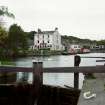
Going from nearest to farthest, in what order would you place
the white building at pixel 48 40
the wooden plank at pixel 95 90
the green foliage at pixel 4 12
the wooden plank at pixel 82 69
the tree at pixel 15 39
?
1. the wooden plank at pixel 95 90
2. the wooden plank at pixel 82 69
3. the green foliage at pixel 4 12
4. the tree at pixel 15 39
5. the white building at pixel 48 40

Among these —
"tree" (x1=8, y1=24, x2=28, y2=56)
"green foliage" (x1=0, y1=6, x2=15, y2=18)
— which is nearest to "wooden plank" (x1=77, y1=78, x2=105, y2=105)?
"green foliage" (x1=0, y1=6, x2=15, y2=18)

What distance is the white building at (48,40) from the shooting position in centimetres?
14962

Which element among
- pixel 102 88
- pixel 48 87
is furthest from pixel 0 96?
pixel 102 88

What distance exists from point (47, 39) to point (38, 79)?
142980 mm

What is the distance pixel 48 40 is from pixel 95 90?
143 m

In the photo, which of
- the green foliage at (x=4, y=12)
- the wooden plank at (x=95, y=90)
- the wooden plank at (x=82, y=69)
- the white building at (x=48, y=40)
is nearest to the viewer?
the wooden plank at (x=95, y=90)

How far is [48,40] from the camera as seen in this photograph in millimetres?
150875

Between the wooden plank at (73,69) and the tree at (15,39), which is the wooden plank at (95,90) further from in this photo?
the tree at (15,39)

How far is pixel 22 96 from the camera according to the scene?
11.0m

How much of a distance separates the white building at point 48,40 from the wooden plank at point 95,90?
5452 inches

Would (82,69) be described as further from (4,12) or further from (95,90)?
(4,12)

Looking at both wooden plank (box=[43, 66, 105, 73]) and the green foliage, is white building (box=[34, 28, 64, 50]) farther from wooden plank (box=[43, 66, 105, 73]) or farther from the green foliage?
wooden plank (box=[43, 66, 105, 73])

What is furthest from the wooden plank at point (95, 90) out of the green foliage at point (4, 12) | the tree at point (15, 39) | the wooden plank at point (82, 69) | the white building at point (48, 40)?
the white building at point (48, 40)

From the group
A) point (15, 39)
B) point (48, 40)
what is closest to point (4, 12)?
point (15, 39)
